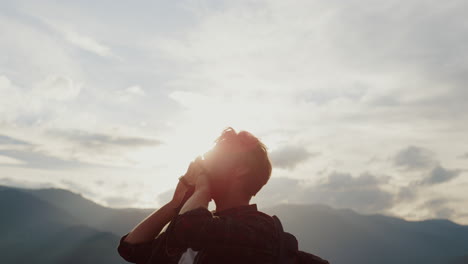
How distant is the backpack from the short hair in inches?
22.3

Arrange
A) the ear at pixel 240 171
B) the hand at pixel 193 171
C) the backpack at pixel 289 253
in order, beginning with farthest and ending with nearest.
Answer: the ear at pixel 240 171 < the hand at pixel 193 171 < the backpack at pixel 289 253

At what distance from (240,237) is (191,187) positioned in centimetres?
83

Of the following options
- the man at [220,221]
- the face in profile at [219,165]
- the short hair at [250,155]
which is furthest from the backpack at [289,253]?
the face in profile at [219,165]

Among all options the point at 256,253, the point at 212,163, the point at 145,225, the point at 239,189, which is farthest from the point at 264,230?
the point at 145,225

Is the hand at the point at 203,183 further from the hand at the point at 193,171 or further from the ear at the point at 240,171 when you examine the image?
the ear at the point at 240,171

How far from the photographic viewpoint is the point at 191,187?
158 inches

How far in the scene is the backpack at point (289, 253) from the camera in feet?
11.5

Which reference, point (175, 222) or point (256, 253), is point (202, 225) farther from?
point (256, 253)

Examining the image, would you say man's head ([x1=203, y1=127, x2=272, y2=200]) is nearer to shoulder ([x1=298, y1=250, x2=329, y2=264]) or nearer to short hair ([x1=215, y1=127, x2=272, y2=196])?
short hair ([x1=215, y1=127, x2=272, y2=196])

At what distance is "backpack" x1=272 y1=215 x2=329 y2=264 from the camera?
351 centimetres

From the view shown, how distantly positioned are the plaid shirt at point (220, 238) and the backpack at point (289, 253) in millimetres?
50

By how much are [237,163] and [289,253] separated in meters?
1.03

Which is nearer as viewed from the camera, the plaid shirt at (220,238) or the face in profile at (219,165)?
the plaid shirt at (220,238)

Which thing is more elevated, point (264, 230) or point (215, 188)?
point (215, 188)
